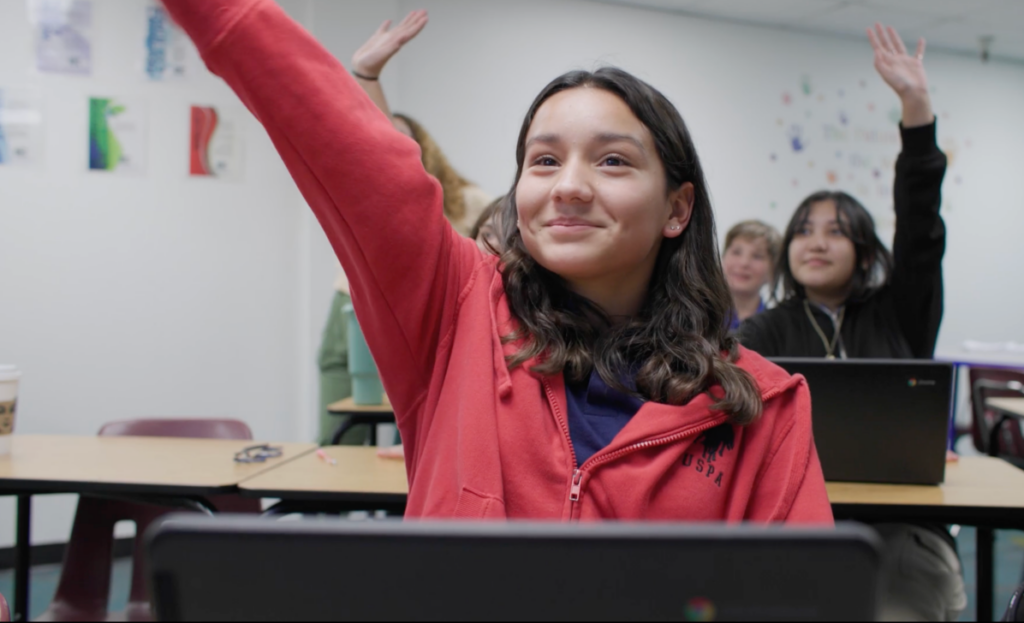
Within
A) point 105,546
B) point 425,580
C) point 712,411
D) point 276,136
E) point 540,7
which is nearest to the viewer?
point 425,580

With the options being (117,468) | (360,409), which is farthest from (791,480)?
(360,409)

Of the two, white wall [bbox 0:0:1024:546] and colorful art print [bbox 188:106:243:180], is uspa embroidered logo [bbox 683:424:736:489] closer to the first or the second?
white wall [bbox 0:0:1024:546]

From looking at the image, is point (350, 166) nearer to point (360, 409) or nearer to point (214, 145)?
point (360, 409)

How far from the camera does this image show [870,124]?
4883 mm

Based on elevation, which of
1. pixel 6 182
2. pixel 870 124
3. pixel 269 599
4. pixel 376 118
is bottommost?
pixel 269 599

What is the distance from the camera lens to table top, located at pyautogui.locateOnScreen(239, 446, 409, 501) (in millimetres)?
1605

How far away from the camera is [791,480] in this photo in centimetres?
87

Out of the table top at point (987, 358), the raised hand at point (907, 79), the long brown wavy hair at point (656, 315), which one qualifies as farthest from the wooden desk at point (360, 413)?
the table top at point (987, 358)

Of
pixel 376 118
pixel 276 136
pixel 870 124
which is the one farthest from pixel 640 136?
pixel 870 124

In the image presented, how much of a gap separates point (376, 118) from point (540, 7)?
365cm

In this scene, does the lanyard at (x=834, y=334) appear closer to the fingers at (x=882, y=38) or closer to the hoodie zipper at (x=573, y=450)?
the fingers at (x=882, y=38)

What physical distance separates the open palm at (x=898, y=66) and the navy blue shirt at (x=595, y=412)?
1.43 meters

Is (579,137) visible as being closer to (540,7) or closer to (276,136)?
(276,136)

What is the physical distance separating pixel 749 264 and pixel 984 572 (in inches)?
59.8
